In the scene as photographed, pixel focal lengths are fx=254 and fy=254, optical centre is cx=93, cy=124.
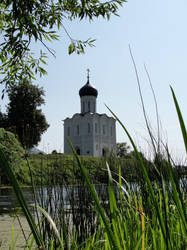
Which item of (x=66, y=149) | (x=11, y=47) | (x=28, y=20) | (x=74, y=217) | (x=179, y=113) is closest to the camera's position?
(x=179, y=113)

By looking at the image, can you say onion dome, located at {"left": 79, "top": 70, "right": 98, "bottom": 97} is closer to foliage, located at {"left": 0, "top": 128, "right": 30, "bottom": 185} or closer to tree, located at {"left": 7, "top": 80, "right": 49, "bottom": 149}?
tree, located at {"left": 7, "top": 80, "right": 49, "bottom": 149}

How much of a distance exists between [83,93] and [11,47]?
96.5 feet

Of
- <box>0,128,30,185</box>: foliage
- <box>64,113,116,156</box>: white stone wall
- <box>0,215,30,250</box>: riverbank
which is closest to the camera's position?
<box>0,128,30,185</box>: foliage

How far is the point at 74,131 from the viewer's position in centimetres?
3575

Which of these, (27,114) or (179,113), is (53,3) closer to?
(179,113)

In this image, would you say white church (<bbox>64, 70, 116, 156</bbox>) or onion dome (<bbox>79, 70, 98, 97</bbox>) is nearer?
onion dome (<bbox>79, 70, 98, 97</bbox>)

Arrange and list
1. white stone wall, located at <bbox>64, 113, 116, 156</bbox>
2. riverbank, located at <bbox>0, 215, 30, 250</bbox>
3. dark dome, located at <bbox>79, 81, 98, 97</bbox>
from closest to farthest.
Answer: riverbank, located at <bbox>0, 215, 30, 250</bbox> → dark dome, located at <bbox>79, 81, 98, 97</bbox> → white stone wall, located at <bbox>64, 113, 116, 156</bbox>

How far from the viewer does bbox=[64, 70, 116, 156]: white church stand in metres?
33.1

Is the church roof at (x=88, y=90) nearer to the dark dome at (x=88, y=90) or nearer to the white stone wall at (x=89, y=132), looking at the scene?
the dark dome at (x=88, y=90)

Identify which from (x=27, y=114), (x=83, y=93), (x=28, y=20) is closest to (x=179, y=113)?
(x=28, y=20)

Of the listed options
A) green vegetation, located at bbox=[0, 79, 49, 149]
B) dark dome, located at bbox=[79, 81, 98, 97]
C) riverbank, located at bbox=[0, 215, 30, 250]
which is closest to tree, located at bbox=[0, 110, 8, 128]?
green vegetation, located at bbox=[0, 79, 49, 149]

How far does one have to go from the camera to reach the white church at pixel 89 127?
33.1 meters

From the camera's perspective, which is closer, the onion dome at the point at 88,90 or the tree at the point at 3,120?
the tree at the point at 3,120

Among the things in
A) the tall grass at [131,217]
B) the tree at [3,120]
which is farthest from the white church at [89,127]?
the tall grass at [131,217]
